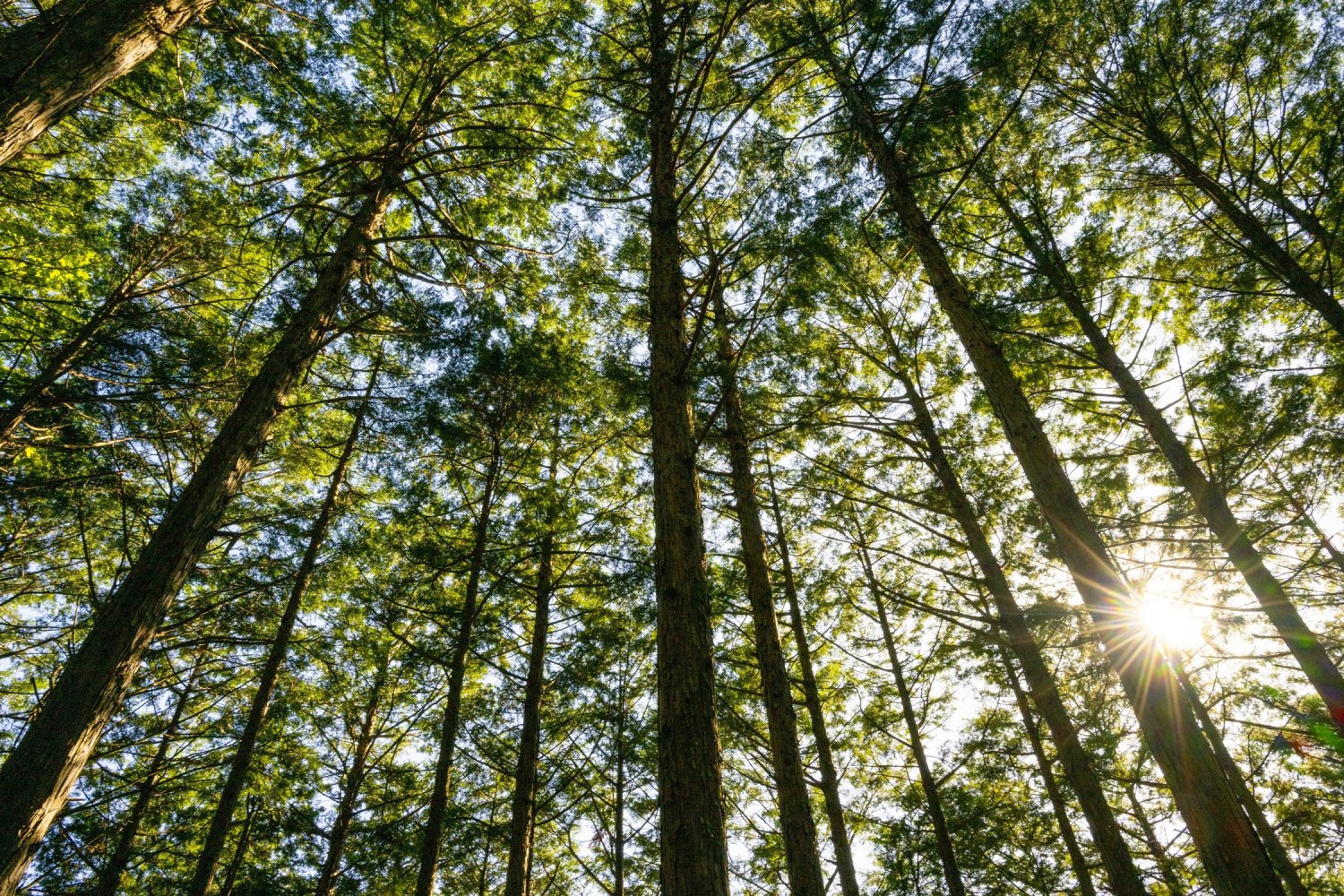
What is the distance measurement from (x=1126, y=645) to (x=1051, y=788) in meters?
6.39

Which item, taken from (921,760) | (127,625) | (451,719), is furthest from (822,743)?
(127,625)

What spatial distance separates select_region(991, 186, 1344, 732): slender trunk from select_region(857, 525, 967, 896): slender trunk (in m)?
4.78

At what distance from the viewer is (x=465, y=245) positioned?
7578 mm

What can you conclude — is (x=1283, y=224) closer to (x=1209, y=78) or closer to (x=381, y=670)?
(x=1209, y=78)

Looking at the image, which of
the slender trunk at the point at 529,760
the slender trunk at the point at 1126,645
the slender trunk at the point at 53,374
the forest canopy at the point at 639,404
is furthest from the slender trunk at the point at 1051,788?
the slender trunk at the point at 53,374

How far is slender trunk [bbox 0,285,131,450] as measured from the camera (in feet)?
21.1

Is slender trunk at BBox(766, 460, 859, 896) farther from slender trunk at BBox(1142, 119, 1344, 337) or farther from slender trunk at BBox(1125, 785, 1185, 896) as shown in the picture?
slender trunk at BBox(1142, 119, 1344, 337)

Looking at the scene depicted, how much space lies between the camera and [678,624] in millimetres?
3605

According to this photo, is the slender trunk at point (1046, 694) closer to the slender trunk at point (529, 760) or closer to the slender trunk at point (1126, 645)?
the slender trunk at point (1126, 645)

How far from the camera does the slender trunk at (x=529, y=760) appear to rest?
6836 millimetres

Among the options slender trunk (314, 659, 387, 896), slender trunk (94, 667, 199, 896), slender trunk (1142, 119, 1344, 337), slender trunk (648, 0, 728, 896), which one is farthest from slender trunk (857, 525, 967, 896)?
slender trunk (94, 667, 199, 896)

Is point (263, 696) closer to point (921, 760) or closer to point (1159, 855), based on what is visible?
point (921, 760)

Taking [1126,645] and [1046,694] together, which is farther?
[1046,694]

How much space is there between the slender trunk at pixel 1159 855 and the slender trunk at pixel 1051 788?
1039 millimetres
